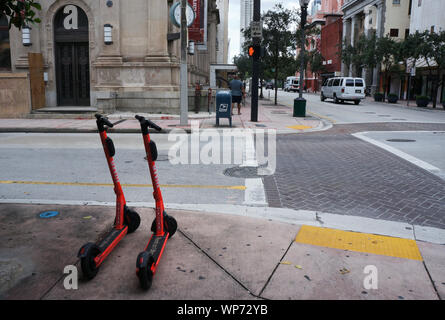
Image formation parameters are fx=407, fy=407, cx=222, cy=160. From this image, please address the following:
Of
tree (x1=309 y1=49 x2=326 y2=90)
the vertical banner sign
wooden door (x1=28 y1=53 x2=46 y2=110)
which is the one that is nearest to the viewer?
wooden door (x1=28 y1=53 x2=46 y2=110)

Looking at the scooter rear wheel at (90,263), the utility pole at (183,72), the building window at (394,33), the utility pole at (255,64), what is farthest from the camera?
the building window at (394,33)

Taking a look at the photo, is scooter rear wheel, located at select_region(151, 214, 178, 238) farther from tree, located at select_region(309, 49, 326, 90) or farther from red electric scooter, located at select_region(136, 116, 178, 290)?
tree, located at select_region(309, 49, 326, 90)

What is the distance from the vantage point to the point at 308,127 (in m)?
15.9

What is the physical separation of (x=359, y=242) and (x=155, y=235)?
211 centimetres

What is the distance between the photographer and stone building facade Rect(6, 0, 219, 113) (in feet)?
62.6

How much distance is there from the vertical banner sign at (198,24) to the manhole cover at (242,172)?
15654 millimetres

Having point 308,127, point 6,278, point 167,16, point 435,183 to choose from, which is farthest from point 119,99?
point 6,278

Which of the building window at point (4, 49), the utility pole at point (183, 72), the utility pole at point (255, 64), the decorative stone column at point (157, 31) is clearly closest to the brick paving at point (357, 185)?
the utility pole at point (183, 72)

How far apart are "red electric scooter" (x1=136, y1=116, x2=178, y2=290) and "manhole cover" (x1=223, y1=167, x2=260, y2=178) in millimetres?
3334

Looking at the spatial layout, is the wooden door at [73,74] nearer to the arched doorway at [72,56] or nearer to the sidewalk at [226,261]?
the arched doorway at [72,56]

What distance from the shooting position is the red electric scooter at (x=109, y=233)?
130 inches

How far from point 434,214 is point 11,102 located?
56.8ft

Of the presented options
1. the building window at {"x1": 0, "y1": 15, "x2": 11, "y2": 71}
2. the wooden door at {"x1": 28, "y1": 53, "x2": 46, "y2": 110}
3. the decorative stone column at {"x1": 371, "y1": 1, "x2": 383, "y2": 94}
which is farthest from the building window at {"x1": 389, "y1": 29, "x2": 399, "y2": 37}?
the building window at {"x1": 0, "y1": 15, "x2": 11, "y2": 71}
